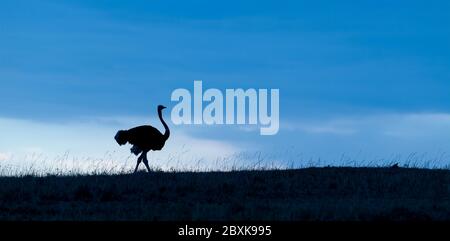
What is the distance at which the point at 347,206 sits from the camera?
686 inches

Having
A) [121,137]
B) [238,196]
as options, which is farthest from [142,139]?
[238,196]

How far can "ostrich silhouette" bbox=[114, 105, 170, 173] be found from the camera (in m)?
25.5

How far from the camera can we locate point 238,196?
20125 mm

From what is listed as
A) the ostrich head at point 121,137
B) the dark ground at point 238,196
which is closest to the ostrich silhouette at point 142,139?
the ostrich head at point 121,137

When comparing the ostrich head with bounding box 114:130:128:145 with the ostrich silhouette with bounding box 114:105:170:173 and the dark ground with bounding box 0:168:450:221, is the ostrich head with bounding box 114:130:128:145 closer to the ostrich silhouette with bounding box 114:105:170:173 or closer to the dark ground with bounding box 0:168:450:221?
the ostrich silhouette with bounding box 114:105:170:173

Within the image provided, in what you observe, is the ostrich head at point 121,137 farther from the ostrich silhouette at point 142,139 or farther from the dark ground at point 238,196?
the dark ground at point 238,196

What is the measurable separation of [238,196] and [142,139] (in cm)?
621

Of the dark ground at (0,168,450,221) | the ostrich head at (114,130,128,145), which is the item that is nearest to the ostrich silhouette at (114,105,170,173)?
the ostrich head at (114,130,128,145)

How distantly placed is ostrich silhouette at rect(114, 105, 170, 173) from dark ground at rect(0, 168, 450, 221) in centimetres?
221

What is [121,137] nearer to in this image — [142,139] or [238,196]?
[142,139]

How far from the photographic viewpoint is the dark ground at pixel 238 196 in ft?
55.0

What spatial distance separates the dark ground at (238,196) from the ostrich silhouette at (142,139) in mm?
2208
